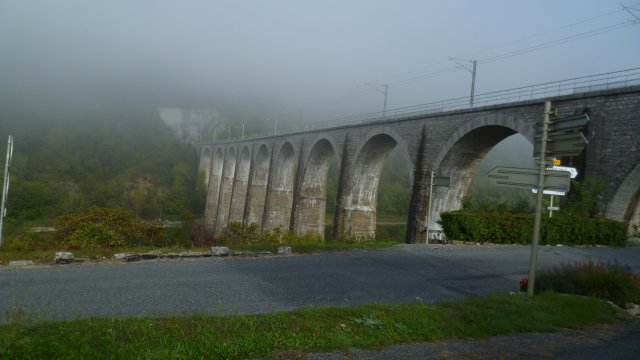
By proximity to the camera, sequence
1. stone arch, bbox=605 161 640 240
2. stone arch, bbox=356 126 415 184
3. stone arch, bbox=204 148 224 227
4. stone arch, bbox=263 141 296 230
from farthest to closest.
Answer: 1. stone arch, bbox=204 148 224 227
2. stone arch, bbox=263 141 296 230
3. stone arch, bbox=356 126 415 184
4. stone arch, bbox=605 161 640 240

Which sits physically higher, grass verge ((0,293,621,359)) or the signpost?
the signpost

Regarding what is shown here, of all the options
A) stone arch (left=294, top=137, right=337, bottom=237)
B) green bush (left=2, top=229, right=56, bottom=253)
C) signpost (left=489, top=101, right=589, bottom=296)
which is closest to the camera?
signpost (left=489, top=101, right=589, bottom=296)

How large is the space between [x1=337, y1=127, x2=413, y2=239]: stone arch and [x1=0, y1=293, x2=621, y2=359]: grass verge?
20892mm

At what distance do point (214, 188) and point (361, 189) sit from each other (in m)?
39.5

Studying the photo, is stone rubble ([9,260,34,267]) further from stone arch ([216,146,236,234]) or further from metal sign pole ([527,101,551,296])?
stone arch ([216,146,236,234])

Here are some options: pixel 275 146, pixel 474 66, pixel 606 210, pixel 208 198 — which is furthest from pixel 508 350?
pixel 208 198

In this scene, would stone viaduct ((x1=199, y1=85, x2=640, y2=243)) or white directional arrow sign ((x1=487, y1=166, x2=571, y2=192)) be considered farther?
stone viaduct ((x1=199, y1=85, x2=640, y2=243))

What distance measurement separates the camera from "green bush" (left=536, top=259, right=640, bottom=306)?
248 inches

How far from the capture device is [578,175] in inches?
573

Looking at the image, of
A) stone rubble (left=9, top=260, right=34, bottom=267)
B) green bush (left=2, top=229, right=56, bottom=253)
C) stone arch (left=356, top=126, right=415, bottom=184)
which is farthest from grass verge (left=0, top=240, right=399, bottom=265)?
stone arch (left=356, top=126, right=415, bottom=184)

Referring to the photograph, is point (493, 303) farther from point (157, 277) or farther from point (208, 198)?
point (208, 198)

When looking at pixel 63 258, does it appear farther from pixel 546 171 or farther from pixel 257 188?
pixel 257 188

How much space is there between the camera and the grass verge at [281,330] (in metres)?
3.26

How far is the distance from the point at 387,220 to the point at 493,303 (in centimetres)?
6239
